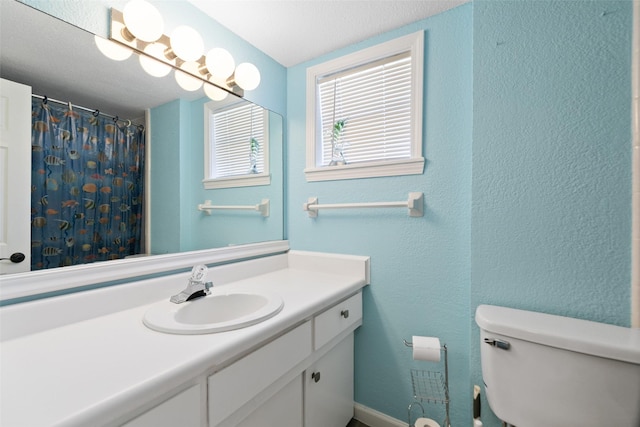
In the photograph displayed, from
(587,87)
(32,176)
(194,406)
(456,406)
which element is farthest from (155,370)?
(587,87)

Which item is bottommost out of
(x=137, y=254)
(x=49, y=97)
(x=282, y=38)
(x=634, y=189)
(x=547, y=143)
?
(x=137, y=254)

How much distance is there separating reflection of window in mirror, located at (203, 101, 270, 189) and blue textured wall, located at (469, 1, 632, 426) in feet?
3.71

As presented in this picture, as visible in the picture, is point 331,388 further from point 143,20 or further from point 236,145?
point 143,20

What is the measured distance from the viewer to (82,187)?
97 centimetres

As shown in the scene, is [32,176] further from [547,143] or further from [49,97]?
[547,143]

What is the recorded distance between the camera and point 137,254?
1099mm

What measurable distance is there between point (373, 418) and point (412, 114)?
1629mm

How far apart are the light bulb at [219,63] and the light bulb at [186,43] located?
8 centimetres

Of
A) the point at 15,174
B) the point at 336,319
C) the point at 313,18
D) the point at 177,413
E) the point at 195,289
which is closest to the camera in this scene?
the point at 177,413

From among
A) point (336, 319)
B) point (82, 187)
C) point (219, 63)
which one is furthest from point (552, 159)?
point (82, 187)

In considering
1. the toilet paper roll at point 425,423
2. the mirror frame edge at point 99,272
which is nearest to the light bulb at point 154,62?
the mirror frame edge at point 99,272

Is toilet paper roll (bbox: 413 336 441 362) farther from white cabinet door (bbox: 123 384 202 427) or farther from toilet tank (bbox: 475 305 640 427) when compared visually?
white cabinet door (bbox: 123 384 202 427)

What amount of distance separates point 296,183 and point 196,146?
0.64 metres

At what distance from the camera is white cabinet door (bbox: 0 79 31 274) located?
2.64 feet
